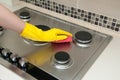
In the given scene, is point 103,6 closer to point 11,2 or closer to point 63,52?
point 63,52

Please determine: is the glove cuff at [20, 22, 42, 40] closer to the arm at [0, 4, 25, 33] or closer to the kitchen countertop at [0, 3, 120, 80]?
the arm at [0, 4, 25, 33]

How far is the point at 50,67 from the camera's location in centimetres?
71

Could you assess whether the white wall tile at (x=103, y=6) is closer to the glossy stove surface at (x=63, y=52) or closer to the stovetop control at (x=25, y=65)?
the glossy stove surface at (x=63, y=52)

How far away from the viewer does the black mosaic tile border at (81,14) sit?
2.95ft

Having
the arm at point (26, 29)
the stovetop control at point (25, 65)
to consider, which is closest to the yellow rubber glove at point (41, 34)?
the arm at point (26, 29)

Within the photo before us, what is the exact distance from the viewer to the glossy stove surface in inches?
27.5

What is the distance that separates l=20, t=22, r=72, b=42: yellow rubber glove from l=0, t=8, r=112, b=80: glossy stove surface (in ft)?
0.12

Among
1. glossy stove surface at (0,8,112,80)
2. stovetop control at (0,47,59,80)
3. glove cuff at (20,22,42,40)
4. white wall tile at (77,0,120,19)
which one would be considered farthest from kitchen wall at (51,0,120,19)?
stovetop control at (0,47,59,80)

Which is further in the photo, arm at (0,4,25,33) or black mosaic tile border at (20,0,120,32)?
black mosaic tile border at (20,0,120,32)

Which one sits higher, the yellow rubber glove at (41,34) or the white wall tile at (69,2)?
the white wall tile at (69,2)

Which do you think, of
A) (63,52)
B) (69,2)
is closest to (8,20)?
(63,52)

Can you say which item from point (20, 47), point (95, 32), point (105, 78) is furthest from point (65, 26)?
point (105, 78)

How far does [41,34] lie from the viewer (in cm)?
81

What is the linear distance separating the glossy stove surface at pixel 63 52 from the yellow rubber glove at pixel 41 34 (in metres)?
0.04
